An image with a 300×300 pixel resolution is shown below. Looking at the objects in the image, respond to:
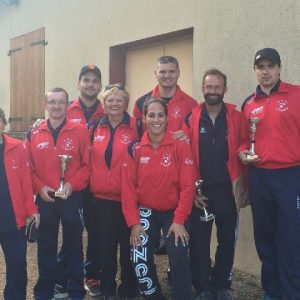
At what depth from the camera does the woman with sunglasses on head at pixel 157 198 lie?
391 cm

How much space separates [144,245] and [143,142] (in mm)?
866

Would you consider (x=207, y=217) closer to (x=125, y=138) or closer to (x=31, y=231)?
(x=125, y=138)

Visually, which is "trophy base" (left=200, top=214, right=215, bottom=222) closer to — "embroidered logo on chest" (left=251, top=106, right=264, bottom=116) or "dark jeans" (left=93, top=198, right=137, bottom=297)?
"dark jeans" (left=93, top=198, right=137, bottom=297)

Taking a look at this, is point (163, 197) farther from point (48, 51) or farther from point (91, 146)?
point (48, 51)

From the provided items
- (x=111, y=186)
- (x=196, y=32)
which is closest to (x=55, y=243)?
(x=111, y=186)

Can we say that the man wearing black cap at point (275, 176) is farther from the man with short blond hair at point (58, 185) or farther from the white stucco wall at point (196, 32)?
the man with short blond hair at point (58, 185)

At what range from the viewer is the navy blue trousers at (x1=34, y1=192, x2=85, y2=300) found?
427 centimetres

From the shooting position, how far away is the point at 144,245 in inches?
157

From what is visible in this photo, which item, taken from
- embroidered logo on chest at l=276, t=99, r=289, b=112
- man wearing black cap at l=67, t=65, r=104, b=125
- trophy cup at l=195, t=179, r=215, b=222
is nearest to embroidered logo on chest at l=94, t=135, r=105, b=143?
man wearing black cap at l=67, t=65, r=104, b=125

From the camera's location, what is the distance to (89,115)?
15.8 ft

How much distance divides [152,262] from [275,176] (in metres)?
1.25

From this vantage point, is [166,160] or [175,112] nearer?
[166,160]

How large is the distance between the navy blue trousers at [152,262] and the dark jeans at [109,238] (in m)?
0.30

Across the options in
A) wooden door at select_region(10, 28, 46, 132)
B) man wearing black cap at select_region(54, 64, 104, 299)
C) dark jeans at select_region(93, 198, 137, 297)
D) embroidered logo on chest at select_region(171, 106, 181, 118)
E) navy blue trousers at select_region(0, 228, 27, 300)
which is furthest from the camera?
wooden door at select_region(10, 28, 46, 132)
